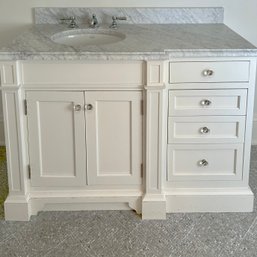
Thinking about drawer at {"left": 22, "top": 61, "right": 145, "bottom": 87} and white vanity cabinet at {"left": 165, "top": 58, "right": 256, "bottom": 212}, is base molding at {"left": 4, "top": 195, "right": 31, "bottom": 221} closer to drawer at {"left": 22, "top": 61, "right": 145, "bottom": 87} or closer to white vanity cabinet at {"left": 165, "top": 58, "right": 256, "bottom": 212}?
drawer at {"left": 22, "top": 61, "right": 145, "bottom": 87}

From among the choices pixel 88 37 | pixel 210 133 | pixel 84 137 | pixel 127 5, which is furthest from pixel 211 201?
pixel 127 5

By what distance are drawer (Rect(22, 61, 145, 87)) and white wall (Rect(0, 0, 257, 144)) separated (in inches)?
33.5

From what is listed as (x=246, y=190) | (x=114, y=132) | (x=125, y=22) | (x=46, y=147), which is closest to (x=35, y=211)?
(x=46, y=147)

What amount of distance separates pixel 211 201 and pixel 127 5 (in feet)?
4.21

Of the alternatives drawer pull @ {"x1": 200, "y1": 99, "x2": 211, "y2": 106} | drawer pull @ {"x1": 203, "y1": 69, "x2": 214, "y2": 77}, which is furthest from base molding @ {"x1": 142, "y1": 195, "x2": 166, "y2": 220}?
drawer pull @ {"x1": 203, "y1": 69, "x2": 214, "y2": 77}

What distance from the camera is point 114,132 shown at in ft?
7.69

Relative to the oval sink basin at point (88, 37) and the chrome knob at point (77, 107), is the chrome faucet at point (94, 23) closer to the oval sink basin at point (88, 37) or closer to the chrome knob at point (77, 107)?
the oval sink basin at point (88, 37)

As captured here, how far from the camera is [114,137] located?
2352mm

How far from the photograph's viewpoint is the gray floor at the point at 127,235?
2.14m

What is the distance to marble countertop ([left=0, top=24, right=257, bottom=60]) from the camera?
219 cm

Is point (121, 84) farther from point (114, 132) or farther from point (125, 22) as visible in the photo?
point (125, 22)

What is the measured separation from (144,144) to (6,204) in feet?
2.38

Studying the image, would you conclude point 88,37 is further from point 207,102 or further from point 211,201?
point 211,201

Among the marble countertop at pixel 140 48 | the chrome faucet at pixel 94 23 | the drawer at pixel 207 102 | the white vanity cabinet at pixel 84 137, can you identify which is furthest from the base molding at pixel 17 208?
the chrome faucet at pixel 94 23
